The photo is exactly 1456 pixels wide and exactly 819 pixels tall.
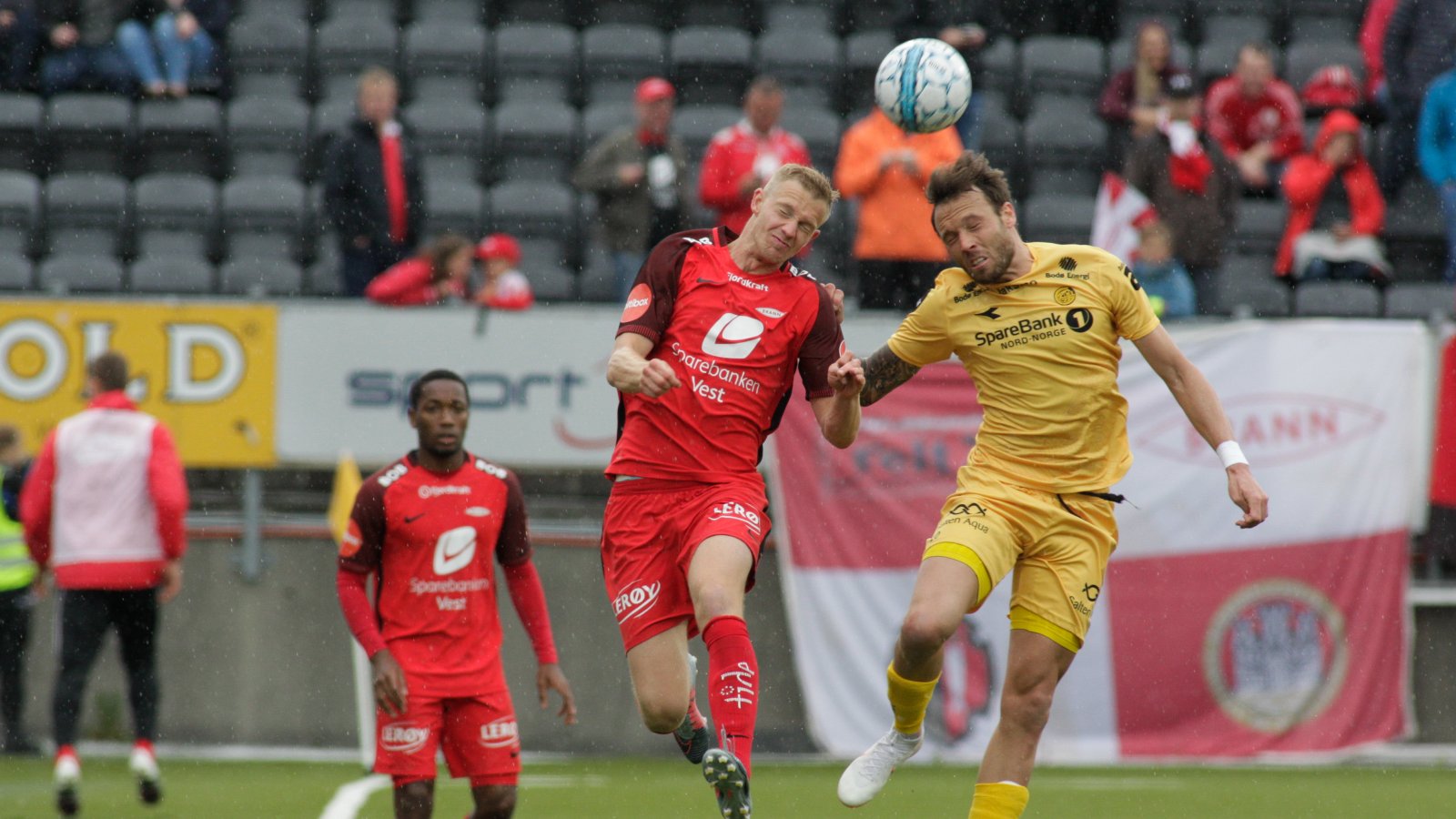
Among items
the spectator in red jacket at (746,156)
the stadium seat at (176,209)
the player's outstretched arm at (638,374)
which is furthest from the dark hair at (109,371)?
the stadium seat at (176,209)

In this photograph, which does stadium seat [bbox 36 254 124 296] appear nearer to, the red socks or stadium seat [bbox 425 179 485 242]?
stadium seat [bbox 425 179 485 242]

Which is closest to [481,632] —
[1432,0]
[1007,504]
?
[1007,504]

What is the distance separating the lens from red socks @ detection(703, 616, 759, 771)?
6.03 metres

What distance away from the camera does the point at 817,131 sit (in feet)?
48.5

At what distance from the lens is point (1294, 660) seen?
38.7ft

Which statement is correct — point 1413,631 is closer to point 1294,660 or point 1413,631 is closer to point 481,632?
point 1294,660

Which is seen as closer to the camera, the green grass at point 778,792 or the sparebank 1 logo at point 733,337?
the sparebank 1 logo at point 733,337

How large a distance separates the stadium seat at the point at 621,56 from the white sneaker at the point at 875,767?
9603mm

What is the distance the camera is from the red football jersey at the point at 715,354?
6.64 metres

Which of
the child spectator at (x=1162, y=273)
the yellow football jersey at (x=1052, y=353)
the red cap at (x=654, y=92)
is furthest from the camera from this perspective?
the red cap at (x=654, y=92)

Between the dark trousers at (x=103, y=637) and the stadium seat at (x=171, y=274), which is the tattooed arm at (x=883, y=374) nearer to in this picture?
the dark trousers at (x=103, y=637)

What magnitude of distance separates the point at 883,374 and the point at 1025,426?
558 millimetres

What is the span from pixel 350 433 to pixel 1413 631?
23.1ft

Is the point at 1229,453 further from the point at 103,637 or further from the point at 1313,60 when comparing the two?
the point at 1313,60
